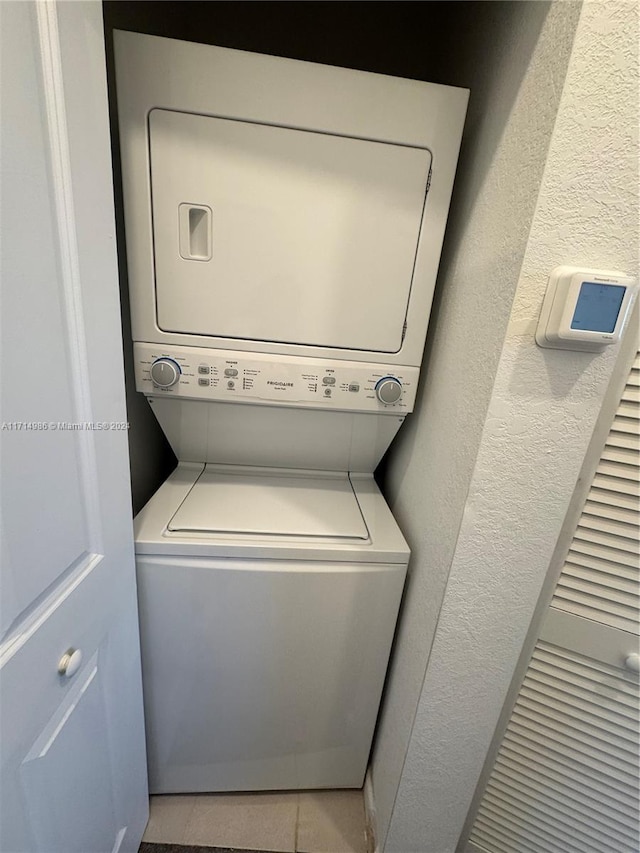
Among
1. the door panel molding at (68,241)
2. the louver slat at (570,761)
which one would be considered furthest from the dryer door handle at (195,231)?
the louver slat at (570,761)

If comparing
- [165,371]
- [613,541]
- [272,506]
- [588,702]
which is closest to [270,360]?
[165,371]

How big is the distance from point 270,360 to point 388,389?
0.36 meters

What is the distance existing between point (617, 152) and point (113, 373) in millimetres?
1011

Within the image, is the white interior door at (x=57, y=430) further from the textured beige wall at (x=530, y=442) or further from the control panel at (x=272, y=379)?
the textured beige wall at (x=530, y=442)

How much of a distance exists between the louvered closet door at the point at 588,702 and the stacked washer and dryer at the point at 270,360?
403 millimetres

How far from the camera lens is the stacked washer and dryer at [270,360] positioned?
0.89 m

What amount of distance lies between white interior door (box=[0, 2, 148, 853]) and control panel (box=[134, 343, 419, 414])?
0.81 feet

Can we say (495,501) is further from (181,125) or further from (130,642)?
(181,125)

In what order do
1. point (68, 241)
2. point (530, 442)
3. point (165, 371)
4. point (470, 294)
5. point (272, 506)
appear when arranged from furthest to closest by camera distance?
point (272, 506) → point (165, 371) → point (470, 294) → point (530, 442) → point (68, 241)

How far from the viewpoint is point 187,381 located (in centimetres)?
107

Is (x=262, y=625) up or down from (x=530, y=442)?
down

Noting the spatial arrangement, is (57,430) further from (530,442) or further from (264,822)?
(264,822)

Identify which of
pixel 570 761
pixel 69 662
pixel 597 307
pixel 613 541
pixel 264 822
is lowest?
pixel 264 822

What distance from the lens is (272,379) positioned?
1083 mm
